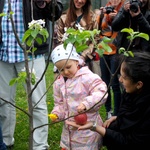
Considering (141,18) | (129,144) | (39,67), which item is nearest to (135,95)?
(129,144)

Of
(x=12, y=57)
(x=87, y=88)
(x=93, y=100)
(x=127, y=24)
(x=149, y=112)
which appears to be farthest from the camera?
(x=127, y=24)

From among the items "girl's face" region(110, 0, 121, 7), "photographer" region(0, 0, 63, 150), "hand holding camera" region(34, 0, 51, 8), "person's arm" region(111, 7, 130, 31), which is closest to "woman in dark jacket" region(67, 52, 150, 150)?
"photographer" region(0, 0, 63, 150)

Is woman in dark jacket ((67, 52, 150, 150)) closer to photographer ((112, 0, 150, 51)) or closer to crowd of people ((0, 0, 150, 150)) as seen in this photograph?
crowd of people ((0, 0, 150, 150))

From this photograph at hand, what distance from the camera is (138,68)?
2.29 meters

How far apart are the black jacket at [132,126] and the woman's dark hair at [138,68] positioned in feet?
0.29

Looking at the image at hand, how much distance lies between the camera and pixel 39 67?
3180mm

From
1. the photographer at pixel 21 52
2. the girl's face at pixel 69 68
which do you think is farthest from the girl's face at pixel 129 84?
the photographer at pixel 21 52

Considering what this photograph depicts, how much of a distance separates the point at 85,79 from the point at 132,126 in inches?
22.7

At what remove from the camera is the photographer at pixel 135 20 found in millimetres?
3480

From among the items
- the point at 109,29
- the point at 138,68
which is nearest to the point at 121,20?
the point at 109,29

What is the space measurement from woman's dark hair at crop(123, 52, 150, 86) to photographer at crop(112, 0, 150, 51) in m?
1.23

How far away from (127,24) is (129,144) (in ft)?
5.50

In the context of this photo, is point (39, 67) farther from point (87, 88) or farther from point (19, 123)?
point (19, 123)

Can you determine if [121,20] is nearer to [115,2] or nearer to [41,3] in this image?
[115,2]
